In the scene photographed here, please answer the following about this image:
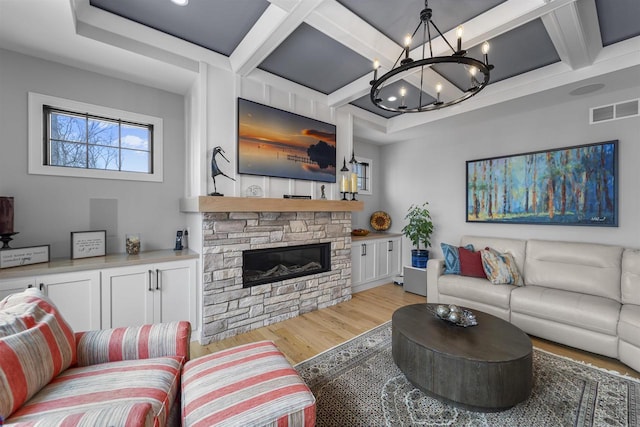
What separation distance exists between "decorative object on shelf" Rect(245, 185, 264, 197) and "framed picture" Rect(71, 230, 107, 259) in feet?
4.80

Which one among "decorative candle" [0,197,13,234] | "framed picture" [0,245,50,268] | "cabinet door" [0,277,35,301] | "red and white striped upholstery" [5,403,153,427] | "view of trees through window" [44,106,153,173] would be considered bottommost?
"red and white striped upholstery" [5,403,153,427]

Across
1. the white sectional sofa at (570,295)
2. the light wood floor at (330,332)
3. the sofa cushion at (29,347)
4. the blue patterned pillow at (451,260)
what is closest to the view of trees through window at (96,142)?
the sofa cushion at (29,347)

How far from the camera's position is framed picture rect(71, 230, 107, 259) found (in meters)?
2.43

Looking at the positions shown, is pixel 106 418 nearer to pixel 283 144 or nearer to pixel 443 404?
pixel 443 404

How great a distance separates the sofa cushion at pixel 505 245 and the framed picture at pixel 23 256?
4803 millimetres

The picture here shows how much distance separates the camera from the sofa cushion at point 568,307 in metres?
2.27

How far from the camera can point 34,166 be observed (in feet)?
7.77

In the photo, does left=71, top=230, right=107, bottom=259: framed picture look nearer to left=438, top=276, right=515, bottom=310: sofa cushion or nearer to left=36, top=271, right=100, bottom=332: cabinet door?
left=36, top=271, right=100, bottom=332: cabinet door

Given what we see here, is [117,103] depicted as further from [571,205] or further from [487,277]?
[571,205]

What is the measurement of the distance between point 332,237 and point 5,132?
3444mm

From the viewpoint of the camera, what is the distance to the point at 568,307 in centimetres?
244

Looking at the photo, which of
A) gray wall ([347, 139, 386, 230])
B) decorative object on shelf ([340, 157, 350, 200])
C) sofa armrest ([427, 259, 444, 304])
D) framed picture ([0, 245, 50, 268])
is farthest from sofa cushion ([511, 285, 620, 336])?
framed picture ([0, 245, 50, 268])

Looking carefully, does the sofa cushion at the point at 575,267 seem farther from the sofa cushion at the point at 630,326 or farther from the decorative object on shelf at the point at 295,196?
the decorative object on shelf at the point at 295,196

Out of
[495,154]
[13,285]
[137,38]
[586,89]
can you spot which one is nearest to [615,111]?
[586,89]
